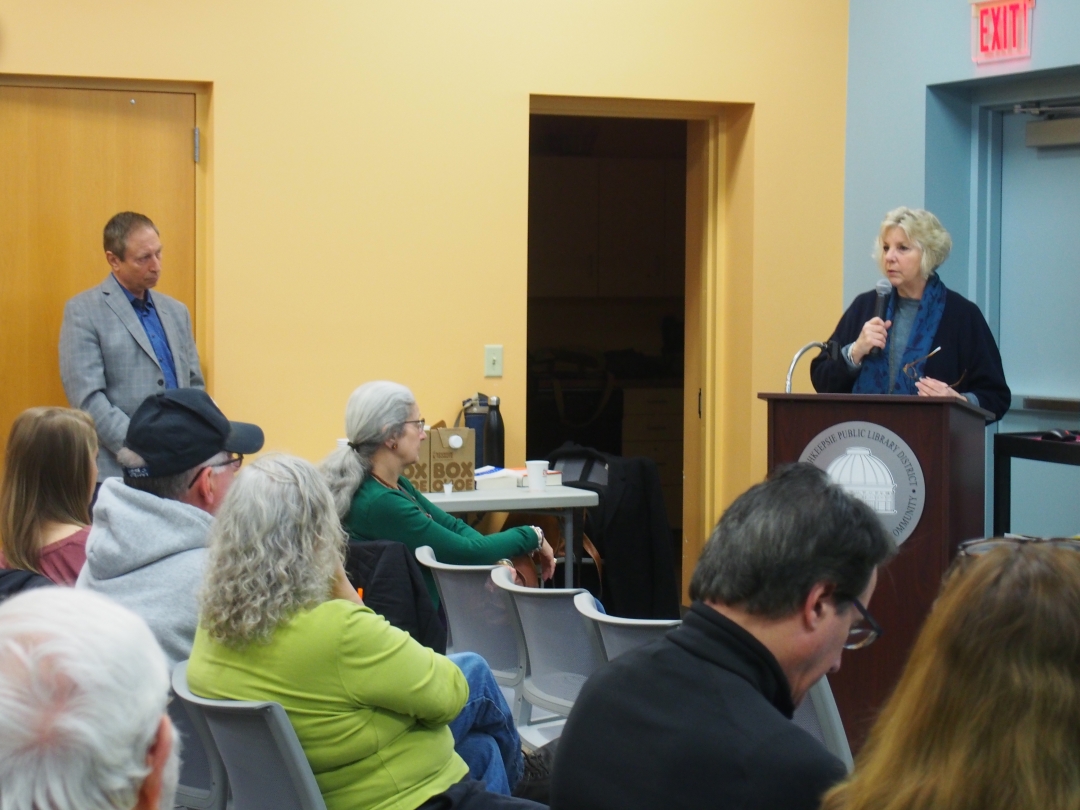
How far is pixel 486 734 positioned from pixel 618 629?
36 centimetres

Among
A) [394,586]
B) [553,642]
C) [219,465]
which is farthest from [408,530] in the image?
[219,465]

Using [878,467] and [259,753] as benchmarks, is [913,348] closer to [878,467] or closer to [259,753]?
[878,467]

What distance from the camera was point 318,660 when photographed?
2.06 m

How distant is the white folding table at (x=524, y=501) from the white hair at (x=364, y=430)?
1084 millimetres

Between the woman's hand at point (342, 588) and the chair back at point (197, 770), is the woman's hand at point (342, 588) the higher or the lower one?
the higher one

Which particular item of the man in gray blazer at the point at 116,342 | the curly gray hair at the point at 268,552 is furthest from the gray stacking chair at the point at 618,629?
the man in gray blazer at the point at 116,342

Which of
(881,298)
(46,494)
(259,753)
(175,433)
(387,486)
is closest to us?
(259,753)

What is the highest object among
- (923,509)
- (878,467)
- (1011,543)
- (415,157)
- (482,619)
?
(415,157)

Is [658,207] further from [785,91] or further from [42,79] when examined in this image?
[42,79]

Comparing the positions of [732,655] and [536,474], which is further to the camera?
[536,474]

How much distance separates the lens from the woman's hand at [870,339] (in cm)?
387

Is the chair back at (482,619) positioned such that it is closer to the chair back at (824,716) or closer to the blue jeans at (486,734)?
the blue jeans at (486,734)

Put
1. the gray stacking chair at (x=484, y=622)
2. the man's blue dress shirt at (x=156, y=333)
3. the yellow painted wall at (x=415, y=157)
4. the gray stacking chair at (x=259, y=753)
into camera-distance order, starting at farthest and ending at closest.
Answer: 1. the yellow painted wall at (x=415, y=157)
2. the man's blue dress shirt at (x=156, y=333)
3. the gray stacking chair at (x=484, y=622)
4. the gray stacking chair at (x=259, y=753)

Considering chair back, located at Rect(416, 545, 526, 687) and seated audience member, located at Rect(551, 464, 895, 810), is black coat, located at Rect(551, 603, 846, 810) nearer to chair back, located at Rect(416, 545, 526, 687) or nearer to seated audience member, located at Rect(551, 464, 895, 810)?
seated audience member, located at Rect(551, 464, 895, 810)
